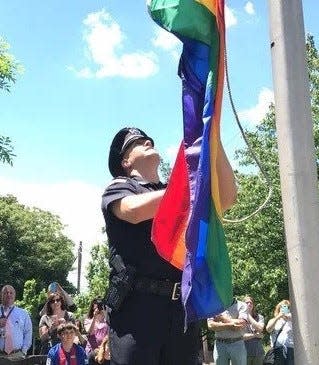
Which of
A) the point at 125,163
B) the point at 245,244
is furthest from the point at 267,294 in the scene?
the point at 125,163

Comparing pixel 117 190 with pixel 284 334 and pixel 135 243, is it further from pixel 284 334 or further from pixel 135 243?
pixel 284 334

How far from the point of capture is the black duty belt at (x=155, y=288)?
2713 mm

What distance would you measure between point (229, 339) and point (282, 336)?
57.0 inches

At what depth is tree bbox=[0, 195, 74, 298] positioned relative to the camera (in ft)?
143

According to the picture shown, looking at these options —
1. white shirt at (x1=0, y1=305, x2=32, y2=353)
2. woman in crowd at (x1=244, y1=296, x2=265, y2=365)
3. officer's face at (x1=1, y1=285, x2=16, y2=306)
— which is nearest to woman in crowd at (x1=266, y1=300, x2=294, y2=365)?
woman in crowd at (x1=244, y1=296, x2=265, y2=365)

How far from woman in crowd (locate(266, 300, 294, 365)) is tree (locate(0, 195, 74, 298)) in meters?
33.8

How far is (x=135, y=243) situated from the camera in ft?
9.03

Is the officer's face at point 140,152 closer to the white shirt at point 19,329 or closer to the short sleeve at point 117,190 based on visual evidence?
the short sleeve at point 117,190

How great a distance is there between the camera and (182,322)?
2713 mm

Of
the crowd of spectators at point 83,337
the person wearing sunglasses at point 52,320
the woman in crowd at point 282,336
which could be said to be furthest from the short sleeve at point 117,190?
the woman in crowd at point 282,336

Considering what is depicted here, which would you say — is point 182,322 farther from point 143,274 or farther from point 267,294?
point 267,294

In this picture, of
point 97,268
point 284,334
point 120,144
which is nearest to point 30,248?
point 97,268

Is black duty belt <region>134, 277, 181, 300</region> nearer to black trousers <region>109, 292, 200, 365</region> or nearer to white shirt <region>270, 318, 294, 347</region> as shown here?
black trousers <region>109, 292, 200, 365</region>

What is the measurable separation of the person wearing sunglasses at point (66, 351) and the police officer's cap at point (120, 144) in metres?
5.53
